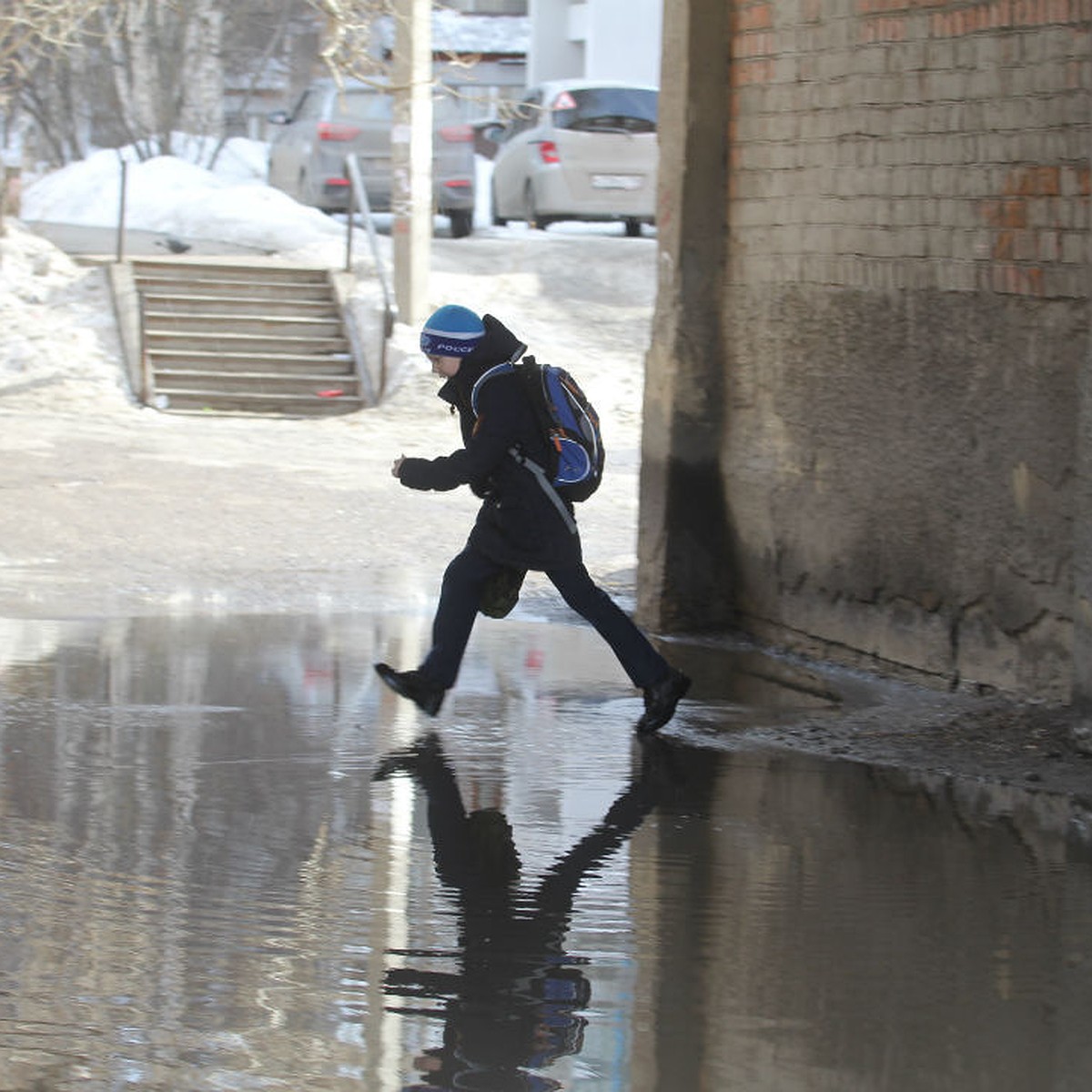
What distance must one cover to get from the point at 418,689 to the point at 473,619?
0.31 metres

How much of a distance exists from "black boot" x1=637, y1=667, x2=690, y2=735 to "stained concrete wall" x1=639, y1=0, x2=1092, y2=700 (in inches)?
48.6

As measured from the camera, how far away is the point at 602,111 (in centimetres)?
2333

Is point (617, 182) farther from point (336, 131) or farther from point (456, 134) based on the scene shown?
point (336, 131)

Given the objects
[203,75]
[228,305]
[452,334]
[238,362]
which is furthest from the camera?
[203,75]

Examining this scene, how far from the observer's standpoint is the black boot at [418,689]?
715 centimetres

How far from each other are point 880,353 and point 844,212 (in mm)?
661

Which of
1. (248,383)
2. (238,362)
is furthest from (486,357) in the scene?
(238,362)

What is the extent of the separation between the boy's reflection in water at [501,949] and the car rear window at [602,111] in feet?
57.3

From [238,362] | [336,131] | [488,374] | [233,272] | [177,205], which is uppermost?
[336,131]

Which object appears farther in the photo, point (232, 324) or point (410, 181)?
point (410, 181)

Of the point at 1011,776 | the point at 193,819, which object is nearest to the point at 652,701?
the point at 1011,776

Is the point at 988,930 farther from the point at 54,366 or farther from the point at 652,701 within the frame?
the point at 54,366

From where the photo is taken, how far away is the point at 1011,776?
6582 millimetres

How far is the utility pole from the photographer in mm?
18391
